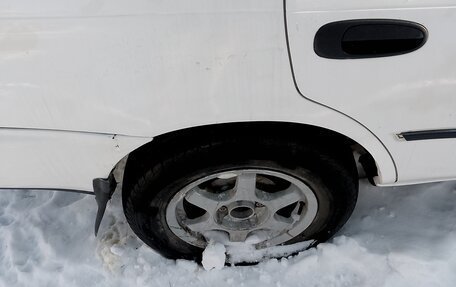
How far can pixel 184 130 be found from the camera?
172 centimetres

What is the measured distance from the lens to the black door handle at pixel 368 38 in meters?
1.46

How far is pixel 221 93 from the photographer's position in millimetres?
1544

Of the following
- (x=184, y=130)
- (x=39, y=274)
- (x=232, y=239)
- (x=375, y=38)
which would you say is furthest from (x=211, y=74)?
(x=39, y=274)

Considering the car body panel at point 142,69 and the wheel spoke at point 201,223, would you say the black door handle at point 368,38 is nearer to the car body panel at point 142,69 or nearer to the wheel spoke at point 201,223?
the car body panel at point 142,69

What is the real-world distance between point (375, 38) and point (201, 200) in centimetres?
93

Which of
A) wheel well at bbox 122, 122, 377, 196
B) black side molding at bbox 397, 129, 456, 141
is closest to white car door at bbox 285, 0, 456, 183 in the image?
black side molding at bbox 397, 129, 456, 141

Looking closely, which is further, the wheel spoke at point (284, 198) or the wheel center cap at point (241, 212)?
the wheel center cap at point (241, 212)

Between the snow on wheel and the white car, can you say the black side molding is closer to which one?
the white car

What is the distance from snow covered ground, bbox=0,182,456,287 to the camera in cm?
221

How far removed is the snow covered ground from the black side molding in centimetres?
76

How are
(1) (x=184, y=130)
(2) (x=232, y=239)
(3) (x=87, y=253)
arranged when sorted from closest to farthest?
(1) (x=184, y=130) < (2) (x=232, y=239) < (3) (x=87, y=253)

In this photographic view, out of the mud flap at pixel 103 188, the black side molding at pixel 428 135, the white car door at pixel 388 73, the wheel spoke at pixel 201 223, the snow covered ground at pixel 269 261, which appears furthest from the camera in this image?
the snow covered ground at pixel 269 261

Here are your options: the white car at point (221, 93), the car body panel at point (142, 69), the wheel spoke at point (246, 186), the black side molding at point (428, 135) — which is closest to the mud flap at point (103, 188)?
the white car at point (221, 93)

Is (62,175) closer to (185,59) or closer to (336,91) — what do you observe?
(185,59)
